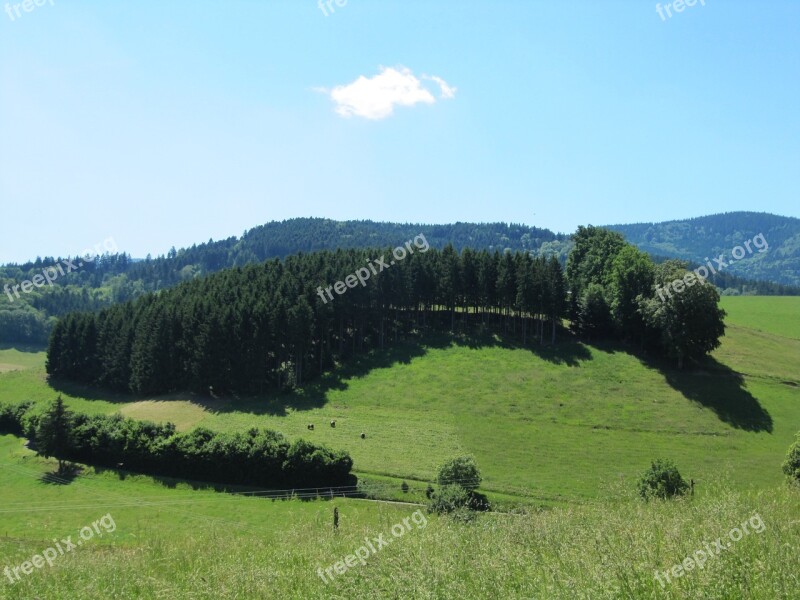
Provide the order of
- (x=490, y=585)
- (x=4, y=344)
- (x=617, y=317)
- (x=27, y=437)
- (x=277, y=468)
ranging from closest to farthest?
(x=490, y=585)
(x=277, y=468)
(x=27, y=437)
(x=617, y=317)
(x=4, y=344)

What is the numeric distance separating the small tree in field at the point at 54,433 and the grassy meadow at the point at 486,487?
8.01 feet

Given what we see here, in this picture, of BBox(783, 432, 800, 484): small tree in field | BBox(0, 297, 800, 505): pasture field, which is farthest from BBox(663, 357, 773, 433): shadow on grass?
BBox(783, 432, 800, 484): small tree in field

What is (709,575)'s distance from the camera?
11336 mm

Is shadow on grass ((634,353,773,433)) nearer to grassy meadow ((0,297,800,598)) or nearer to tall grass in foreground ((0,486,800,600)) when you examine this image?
grassy meadow ((0,297,800,598))

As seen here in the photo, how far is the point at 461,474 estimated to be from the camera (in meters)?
44.7

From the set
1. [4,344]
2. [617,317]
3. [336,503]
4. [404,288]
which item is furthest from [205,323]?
[4,344]

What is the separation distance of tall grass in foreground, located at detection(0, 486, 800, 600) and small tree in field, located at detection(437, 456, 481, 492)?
993 inches

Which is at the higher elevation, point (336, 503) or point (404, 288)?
point (404, 288)

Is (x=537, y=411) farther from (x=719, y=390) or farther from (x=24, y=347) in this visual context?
(x=24, y=347)

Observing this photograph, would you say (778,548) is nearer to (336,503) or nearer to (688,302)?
(336,503)

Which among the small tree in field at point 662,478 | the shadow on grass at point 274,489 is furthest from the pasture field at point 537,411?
the small tree in field at point 662,478

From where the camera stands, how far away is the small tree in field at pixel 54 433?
5428 centimetres

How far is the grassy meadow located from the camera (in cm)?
1338

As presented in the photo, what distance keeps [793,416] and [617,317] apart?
86.7 feet
